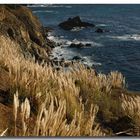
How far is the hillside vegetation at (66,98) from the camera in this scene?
10.8 ft

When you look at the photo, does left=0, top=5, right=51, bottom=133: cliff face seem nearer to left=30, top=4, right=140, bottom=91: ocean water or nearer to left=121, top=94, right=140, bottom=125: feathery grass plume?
left=30, top=4, right=140, bottom=91: ocean water

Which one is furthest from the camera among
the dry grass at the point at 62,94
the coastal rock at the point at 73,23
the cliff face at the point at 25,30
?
the cliff face at the point at 25,30

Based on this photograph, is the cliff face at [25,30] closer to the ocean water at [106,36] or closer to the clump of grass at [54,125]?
the ocean water at [106,36]

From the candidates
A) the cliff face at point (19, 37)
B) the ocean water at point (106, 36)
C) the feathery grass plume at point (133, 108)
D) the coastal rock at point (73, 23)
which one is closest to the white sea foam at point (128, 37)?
the ocean water at point (106, 36)

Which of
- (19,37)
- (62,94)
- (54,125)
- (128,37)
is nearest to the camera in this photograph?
(54,125)

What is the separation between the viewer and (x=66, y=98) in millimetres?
3637

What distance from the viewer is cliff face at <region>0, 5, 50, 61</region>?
186 inches

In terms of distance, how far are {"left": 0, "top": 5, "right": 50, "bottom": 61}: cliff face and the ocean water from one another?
0.86 feet

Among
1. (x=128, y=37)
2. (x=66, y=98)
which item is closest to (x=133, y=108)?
(x=66, y=98)

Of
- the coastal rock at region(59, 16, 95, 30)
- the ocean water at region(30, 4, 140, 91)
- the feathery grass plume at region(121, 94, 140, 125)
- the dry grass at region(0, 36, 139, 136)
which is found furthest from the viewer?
the coastal rock at region(59, 16, 95, 30)

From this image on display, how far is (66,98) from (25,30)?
2.02m

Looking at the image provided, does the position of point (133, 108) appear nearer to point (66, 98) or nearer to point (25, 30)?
point (66, 98)

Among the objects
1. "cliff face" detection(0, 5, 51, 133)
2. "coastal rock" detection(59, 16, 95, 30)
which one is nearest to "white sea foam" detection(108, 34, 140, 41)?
"coastal rock" detection(59, 16, 95, 30)

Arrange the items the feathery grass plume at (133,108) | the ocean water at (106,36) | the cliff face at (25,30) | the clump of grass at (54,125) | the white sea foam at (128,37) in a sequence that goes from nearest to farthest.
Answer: the clump of grass at (54,125)
the feathery grass plume at (133,108)
the ocean water at (106,36)
the white sea foam at (128,37)
the cliff face at (25,30)
